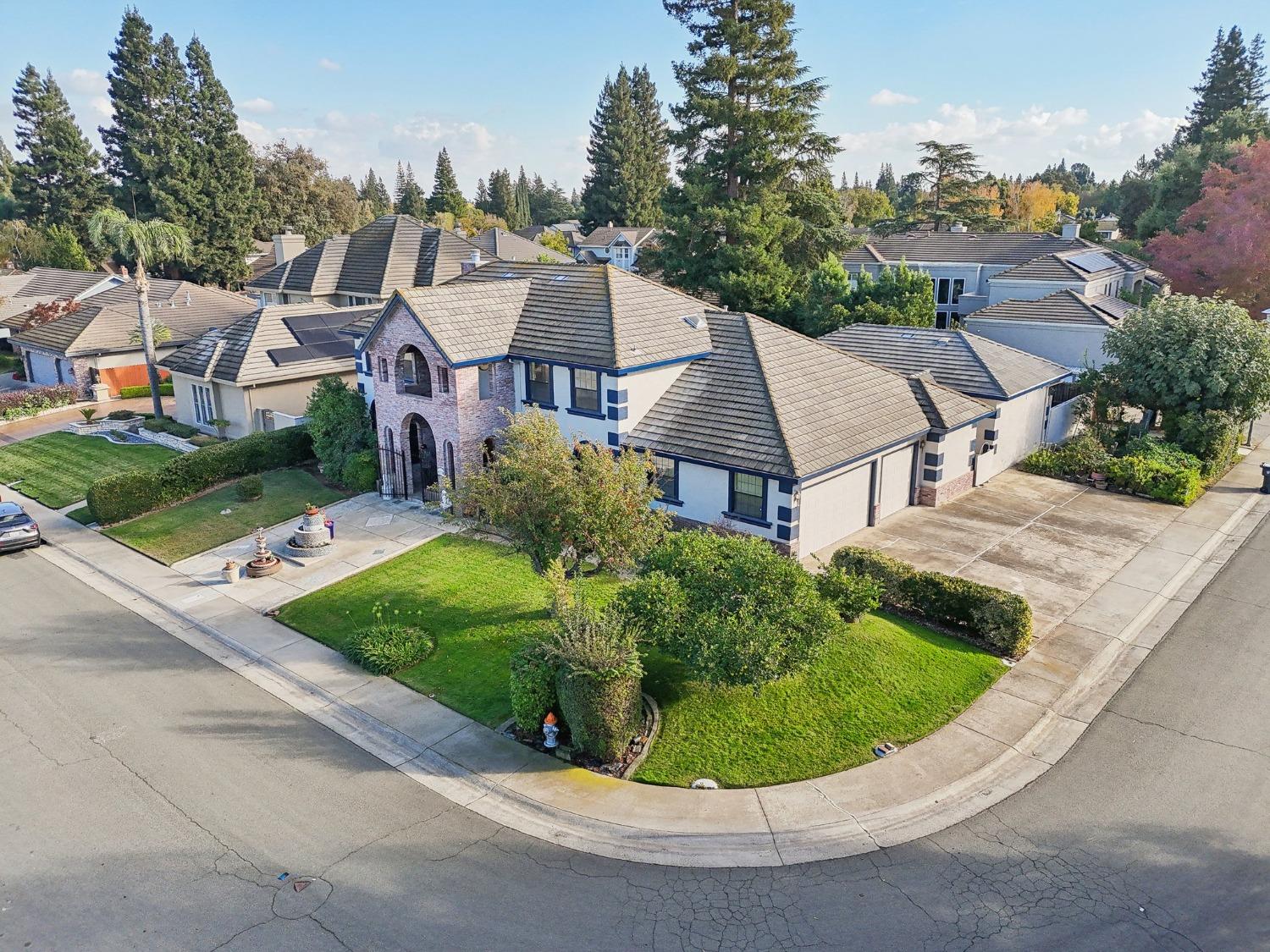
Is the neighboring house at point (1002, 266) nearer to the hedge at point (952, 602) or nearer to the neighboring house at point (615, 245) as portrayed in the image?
the hedge at point (952, 602)

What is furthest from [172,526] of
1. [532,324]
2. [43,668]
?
[532,324]

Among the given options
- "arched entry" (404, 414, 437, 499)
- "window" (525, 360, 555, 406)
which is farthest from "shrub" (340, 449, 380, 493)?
"window" (525, 360, 555, 406)

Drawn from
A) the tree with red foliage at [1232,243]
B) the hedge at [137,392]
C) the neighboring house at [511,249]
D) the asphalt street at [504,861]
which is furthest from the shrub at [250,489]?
the tree with red foliage at [1232,243]

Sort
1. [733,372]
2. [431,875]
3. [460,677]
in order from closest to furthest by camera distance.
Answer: [431,875]
[460,677]
[733,372]

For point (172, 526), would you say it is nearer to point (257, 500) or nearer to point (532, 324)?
point (257, 500)

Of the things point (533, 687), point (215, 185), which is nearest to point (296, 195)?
point (215, 185)

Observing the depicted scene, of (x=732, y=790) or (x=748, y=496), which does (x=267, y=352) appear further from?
(x=732, y=790)
